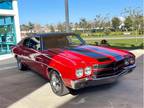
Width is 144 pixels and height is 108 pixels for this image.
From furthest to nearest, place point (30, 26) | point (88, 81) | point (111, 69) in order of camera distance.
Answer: point (30, 26), point (111, 69), point (88, 81)

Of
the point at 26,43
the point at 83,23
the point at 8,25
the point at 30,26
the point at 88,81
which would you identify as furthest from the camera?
the point at 30,26

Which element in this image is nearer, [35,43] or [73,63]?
[73,63]

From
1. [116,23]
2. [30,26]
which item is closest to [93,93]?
[30,26]

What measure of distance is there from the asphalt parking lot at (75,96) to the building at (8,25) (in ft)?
26.3

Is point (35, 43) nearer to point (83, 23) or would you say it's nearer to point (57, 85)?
point (57, 85)

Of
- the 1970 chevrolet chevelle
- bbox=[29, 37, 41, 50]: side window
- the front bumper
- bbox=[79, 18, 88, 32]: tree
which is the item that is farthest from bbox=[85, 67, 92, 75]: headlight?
bbox=[79, 18, 88, 32]: tree

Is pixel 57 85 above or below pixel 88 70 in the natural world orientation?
below

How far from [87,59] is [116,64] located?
70 centimetres

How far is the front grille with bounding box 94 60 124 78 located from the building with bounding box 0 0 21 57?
33.1ft

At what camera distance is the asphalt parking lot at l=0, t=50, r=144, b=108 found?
4.84m

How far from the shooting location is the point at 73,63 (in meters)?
4.90

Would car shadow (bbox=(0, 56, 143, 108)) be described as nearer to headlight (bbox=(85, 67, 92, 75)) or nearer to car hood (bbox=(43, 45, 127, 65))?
headlight (bbox=(85, 67, 92, 75))

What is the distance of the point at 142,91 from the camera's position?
216 inches

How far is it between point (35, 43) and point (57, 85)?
175 cm
